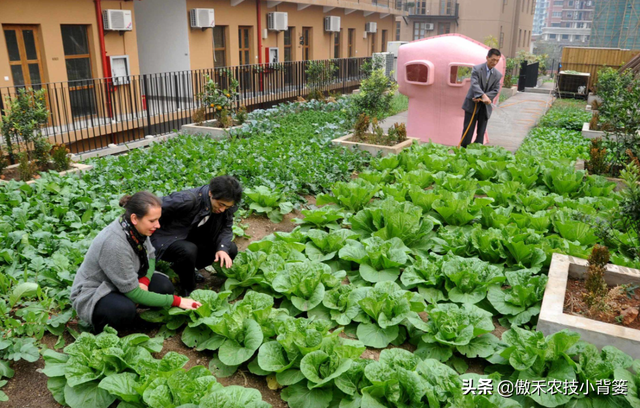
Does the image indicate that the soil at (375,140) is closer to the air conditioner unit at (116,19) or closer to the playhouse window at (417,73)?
the playhouse window at (417,73)

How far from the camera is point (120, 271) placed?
3.37 m

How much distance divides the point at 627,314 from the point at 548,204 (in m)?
2.58

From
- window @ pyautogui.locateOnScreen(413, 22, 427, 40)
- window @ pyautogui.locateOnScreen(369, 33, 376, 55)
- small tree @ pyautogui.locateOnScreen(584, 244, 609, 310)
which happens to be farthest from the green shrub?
window @ pyautogui.locateOnScreen(413, 22, 427, 40)

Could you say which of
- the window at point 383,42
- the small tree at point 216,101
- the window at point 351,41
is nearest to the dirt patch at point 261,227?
the small tree at point 216,101

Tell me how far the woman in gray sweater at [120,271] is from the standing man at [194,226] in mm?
432

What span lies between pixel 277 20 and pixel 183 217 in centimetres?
1442

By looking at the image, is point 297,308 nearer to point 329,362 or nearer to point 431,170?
point 329,362

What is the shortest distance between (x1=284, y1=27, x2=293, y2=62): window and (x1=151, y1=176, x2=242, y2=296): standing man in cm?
1591

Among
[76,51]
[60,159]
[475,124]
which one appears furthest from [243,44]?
[60,159]

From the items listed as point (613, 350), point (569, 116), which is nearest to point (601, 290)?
point (613, 350)

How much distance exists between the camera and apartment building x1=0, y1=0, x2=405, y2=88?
10164mm

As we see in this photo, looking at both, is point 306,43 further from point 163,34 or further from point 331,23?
point 163,34

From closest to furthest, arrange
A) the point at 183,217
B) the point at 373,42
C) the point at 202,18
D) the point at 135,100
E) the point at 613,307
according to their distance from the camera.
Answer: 1. the point at 613,307
2. the point at 183,217
3. the point at 135,100
4. the point at 202,18
5. the point at 373,42

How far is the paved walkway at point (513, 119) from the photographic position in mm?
11594
